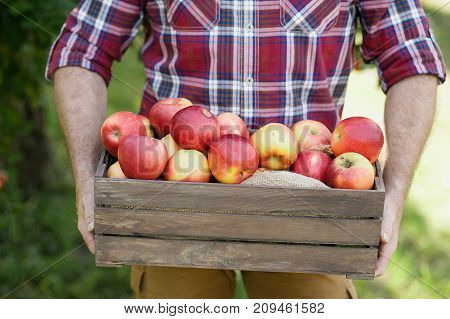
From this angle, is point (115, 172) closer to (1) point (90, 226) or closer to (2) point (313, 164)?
(1) point (90, 226)

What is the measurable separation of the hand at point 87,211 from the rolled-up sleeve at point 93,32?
474mm

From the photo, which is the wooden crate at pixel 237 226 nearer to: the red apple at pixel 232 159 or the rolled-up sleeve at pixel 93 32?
the red apple at pixel 232 159

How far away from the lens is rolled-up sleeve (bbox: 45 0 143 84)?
2.16 metres

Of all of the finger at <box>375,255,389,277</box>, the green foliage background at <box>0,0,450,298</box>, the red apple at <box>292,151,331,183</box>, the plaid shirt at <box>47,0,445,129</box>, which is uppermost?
the plaid shirt at <box>47,0,445,129</box>

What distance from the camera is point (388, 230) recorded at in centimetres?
172

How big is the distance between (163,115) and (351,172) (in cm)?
58

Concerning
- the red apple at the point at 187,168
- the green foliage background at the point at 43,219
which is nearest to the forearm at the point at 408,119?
the red apple at the point at 187,168

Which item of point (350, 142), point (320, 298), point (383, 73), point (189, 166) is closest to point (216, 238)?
point (189, 166)

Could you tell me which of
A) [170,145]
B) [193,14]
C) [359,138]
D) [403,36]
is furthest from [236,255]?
[403,36]

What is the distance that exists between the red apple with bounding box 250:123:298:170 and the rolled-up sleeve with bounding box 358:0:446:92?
1.82ft

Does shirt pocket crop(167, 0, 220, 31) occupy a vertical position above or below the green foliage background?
above

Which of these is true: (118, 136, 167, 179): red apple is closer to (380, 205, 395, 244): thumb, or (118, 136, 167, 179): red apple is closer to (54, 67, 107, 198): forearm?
(54, 67, 107, 198): forearm

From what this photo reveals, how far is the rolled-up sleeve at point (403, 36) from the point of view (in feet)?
6.82

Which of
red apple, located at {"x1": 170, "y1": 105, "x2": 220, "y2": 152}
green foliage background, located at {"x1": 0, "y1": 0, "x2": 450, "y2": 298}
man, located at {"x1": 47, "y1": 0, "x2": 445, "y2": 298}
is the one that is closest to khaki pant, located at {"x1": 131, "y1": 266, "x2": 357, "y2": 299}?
man, located at {"x1": 47, "y1": 0, "x2": 445, "y2": 298}
